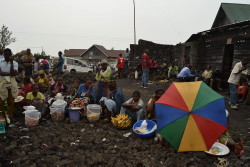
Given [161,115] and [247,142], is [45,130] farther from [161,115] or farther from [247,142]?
[247,142]

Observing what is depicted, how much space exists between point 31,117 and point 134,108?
8.48 feet

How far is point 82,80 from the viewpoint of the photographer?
1396 centimetres

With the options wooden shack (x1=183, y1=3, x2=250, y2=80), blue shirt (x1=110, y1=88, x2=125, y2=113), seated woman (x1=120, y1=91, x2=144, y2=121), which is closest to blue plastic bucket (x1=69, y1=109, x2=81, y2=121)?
blue shirt (x1=110, y1=88, x2=125, y2=113)

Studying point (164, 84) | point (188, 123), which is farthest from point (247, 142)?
point (164, 84)

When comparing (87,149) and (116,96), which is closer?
(87,149)

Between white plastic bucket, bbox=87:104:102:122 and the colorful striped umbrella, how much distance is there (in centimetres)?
237

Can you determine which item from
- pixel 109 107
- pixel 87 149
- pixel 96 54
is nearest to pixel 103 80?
pixel 109 107

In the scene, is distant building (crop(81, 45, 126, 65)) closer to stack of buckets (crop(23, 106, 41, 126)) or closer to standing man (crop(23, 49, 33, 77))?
standing man (crop(23, 49, 33, 77))

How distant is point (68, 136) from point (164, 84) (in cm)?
827

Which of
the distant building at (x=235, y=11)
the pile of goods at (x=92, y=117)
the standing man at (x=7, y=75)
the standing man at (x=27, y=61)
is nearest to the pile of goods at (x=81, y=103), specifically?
the pile of goods at (x=92, y=117)

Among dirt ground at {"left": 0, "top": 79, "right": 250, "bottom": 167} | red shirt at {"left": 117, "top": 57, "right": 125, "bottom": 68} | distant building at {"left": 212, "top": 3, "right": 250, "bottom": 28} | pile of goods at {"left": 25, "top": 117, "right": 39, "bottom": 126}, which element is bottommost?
dirt ground at {"left": 0, "top": 79, "right": 250, "bottom": 167}

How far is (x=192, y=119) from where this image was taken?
3076 mm

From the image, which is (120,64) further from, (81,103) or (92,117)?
(92,117)

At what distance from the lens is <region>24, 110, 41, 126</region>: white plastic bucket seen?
489cm
